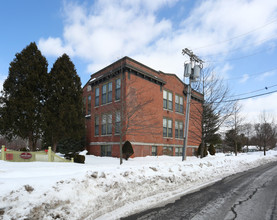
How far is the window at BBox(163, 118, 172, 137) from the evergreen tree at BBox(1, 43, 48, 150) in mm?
12902

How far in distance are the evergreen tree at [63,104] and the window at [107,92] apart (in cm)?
A: 375

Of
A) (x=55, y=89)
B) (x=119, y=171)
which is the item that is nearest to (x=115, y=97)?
(x=55, y=89)

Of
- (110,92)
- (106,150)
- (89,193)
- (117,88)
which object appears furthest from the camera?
(110,92)

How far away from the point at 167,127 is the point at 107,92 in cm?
803

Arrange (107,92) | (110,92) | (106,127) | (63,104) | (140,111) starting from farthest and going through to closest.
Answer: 1. (107,92)
2. (106,127)
3. (110,92)
4. (140,111)
5. (63,104)

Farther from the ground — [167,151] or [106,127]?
[106,127]

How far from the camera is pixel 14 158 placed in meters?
12.4

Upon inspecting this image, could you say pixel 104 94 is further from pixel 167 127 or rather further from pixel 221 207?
pixel 221 207

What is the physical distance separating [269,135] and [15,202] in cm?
4389

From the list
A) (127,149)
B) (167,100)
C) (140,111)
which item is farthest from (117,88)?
(167,100)

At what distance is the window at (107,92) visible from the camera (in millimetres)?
20844

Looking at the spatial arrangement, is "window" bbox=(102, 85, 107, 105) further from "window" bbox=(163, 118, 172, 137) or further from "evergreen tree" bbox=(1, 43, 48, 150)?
"window" bbox=(163, 118, 172, 137)

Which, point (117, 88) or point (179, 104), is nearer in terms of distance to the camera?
point (117, 88)

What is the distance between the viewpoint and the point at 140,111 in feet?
58.6
